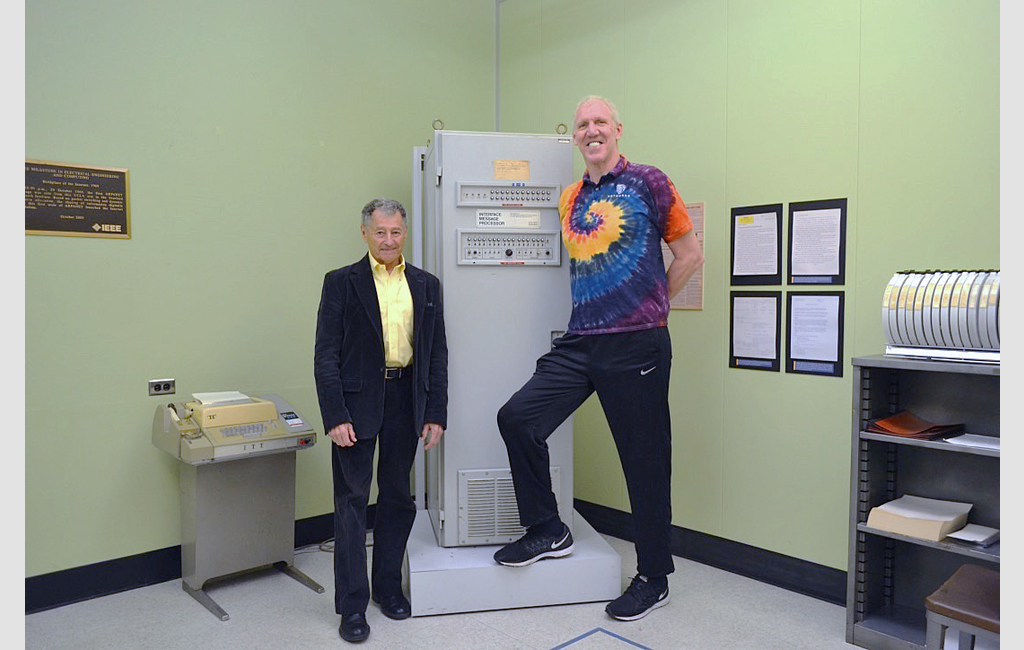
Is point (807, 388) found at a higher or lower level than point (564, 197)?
lower

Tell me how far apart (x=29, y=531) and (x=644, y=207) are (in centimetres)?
268

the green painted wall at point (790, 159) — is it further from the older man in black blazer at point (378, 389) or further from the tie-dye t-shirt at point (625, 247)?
the older man in black blazer at point (378, 389)

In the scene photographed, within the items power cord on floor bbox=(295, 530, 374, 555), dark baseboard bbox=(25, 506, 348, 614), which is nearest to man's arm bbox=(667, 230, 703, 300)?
power cord on floor bbox=(295, 530, 374, 555)

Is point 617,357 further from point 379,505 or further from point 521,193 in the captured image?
point 379,505

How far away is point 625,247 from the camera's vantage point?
2830 mm

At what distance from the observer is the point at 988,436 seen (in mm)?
2553

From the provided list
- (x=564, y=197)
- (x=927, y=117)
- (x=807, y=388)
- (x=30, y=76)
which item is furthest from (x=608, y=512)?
(x=30, y=76)

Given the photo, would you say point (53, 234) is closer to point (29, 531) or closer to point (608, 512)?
point (29, 531)

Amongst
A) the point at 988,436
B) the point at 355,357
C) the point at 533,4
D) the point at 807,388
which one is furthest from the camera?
the point at 533,4

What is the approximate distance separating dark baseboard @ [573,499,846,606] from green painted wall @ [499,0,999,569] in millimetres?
52

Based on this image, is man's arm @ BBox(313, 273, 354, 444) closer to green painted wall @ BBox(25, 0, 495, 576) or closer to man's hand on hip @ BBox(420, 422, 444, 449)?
man's hand on hip @ BBox(420, 422, 444, 449)

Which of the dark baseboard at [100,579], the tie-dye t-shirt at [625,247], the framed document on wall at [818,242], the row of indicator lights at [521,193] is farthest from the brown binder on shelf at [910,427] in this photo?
the dark baseboard at [100,579]

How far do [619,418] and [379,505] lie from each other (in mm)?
977

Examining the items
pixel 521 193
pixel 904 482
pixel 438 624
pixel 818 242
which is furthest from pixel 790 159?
pixel 438 624
